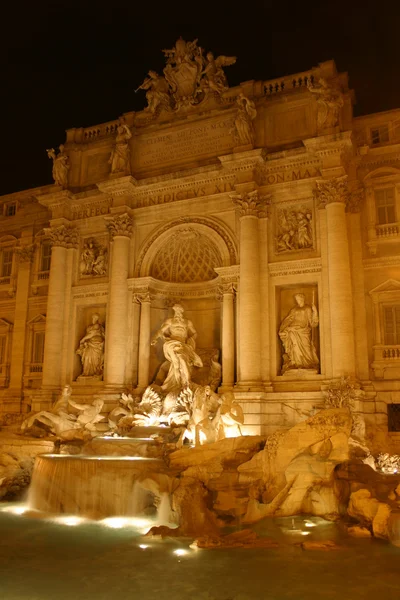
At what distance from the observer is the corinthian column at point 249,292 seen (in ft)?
62.2

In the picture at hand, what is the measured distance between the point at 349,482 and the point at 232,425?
12.6ft

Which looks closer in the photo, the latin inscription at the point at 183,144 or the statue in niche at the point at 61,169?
the latin inscription at the point at 183,144

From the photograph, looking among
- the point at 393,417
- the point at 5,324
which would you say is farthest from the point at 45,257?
the point at 393,417

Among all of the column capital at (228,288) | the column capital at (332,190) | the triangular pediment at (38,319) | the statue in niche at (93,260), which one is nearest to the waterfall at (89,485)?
the column capital at (228,288)

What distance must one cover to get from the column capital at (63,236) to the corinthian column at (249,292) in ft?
24.8

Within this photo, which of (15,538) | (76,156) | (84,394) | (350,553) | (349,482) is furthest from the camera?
(76,156)

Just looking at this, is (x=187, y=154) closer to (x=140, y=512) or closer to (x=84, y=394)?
(x=84, y=394)

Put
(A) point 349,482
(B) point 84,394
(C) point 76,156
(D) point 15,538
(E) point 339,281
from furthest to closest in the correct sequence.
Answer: (C) point 76,156 < (B) point 84,394 < (E) point 339,281 < (A) point 349,482 < (D) point 15,538

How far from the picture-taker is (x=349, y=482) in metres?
13.3

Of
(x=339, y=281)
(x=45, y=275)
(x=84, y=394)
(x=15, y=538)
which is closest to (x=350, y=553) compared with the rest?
(x=15, y=538)

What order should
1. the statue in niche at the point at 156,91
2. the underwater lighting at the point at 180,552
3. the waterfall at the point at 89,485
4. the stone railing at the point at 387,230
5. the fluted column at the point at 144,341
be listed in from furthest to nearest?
the statue in niche at the point at 156,91
the fluted column at the point at 144,341
the stone railing at the point at 387,230
the waterfall at the point at 89,485
the underwater lighting at the point at 180,552

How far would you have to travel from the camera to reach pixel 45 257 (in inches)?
1043

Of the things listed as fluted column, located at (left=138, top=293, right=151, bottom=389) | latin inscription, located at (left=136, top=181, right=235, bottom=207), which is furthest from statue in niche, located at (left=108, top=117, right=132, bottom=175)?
fluted column, located at (left=138, top=293, right=151, bottom=389)

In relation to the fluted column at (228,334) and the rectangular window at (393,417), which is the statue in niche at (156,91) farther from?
the rectangular window at (393,417)
